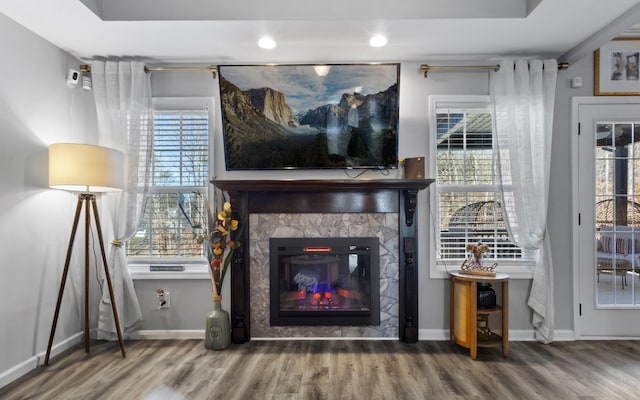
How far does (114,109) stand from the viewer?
311cm

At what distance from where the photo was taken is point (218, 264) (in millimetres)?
3016

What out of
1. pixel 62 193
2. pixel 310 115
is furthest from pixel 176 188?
pixel 310 115

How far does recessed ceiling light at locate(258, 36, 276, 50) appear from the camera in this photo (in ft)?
9.09

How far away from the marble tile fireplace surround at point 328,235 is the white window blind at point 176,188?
0.41 m

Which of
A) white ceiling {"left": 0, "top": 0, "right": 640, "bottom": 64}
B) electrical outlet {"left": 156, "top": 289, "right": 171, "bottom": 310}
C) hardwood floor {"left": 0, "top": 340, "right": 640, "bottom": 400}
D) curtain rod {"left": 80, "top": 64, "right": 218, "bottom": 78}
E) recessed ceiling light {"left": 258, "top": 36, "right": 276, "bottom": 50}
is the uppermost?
white ceiling {"left": 0, "top": 0, "right": 640, "bottom": 64}

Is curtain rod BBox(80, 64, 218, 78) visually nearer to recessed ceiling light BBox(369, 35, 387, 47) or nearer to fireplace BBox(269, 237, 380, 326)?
recessed ceiling light BBox(369, 35, 387, 47)

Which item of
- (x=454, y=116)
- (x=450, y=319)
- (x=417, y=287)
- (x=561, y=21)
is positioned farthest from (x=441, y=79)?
(x=450, y=319)

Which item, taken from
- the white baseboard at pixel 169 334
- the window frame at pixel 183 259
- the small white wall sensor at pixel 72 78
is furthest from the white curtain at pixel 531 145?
the small white wall sensor at pixel 72 78

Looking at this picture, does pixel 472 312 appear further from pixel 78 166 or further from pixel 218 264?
pixel 78 166

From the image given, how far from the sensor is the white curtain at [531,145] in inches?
119

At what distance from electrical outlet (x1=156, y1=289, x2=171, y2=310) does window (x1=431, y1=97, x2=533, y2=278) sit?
2.42m

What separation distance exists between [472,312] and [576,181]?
5.01 ft

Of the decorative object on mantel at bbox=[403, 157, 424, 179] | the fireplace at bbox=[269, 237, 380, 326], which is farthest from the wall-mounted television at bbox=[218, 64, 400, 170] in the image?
the fireplace at bbox=[269, 237, 380, 326]

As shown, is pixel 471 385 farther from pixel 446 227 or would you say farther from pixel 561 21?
pixel 561 21
